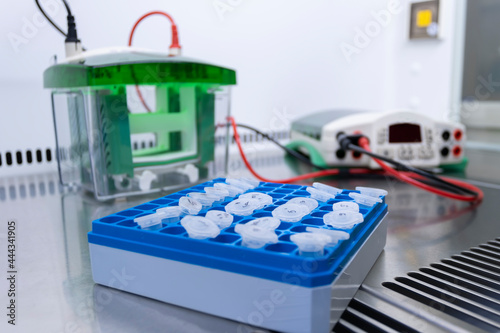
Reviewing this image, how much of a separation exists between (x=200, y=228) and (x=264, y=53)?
90 cm

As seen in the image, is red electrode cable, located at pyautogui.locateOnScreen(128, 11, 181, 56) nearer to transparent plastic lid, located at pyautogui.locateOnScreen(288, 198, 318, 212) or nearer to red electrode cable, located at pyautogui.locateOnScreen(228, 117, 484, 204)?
red electrode cable, located at pyautogui.locateOnScreen(228, 117, 484, 204)

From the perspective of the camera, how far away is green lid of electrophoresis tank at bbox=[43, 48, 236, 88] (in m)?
0.60

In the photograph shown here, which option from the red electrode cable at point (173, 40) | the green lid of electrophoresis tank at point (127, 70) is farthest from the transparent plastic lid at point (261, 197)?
the red electrode cable at point (173, 40)

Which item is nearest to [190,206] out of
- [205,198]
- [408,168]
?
[205,198]

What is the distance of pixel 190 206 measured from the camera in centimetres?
39

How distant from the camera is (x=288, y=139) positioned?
1.18 metres

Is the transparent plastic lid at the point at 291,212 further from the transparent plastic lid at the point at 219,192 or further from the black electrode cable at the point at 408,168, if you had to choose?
the black electrode cable at the point at 408,168

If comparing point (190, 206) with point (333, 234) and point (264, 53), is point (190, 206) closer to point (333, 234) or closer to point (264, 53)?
point (333, 234)

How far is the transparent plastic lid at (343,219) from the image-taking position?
34cm

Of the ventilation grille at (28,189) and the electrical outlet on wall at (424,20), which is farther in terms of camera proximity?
the electrical outlet on wall at (424,20)

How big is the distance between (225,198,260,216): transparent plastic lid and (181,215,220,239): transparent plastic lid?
0.05 m

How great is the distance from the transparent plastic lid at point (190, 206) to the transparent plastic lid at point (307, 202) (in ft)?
0.31

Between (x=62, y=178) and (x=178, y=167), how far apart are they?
237 millimetres

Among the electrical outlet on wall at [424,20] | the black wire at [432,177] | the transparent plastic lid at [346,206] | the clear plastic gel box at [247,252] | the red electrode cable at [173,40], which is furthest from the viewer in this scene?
the electrical outlet on wall at [424,20]
